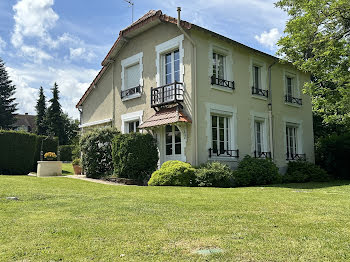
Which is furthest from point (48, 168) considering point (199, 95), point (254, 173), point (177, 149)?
point (254, 173)

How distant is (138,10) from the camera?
58.4 ft

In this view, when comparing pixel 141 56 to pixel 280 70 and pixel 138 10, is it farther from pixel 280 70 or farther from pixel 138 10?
pixel 280 70

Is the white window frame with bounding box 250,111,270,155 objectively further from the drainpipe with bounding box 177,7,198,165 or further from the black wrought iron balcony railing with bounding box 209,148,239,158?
the drainpipe with bounding box 177,7,198,165

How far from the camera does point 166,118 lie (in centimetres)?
1321

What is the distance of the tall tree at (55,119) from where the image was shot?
49.3 metres

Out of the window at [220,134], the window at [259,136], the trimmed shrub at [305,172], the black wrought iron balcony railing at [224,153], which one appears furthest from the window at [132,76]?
the trimmed shrub at [305,172]

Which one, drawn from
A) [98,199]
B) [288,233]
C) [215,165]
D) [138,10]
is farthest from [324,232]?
[138,10]

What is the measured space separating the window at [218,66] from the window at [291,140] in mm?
5651

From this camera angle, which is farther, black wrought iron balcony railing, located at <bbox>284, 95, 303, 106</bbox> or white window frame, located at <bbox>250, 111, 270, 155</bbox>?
black wrought iron balcony railing, located at <bbox>284, 95, 303, 106</bbox>

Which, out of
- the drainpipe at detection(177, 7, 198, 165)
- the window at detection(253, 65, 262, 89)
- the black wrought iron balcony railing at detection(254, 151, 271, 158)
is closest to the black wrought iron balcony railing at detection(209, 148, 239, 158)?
the drainpipe at detection(177, 7, 198, 165)

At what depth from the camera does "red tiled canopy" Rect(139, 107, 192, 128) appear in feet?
41.4

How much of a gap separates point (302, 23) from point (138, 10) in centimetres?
819

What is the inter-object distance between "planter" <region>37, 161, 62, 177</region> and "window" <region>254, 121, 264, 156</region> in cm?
938

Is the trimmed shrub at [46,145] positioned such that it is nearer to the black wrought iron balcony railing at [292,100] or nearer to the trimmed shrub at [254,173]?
the trimmed shrub at [254,173]
